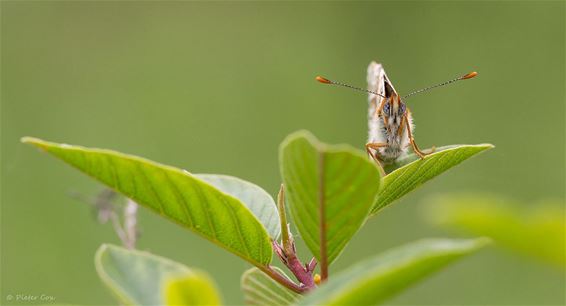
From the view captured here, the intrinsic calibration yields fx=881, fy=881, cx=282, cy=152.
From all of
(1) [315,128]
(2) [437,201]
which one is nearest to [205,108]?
(1) [315,128]

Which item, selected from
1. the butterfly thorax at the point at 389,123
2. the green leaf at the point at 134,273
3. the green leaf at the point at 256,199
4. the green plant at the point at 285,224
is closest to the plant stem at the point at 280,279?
the green plant at the point at 285,224

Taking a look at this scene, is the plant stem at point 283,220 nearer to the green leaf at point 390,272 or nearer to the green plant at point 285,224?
the green plant at point 285,224

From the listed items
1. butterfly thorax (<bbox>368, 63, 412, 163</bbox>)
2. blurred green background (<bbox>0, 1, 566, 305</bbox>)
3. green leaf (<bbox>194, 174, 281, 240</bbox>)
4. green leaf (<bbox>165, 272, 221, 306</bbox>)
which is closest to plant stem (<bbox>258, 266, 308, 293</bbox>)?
green leaf (<bbox>194, 174, 281, 240</bbox>)

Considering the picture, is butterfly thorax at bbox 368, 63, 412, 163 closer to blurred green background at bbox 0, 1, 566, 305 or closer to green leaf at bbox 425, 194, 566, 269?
green leaf at bbox 425, 194, 566, 269

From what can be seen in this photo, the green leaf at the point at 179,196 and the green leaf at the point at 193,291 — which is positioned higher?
the green leaf at the point at 179,196

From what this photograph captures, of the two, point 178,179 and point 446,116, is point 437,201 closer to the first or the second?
point 178,179

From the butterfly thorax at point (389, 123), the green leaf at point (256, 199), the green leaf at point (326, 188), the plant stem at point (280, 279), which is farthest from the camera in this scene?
the butterfly thorax at point (389, 123)
